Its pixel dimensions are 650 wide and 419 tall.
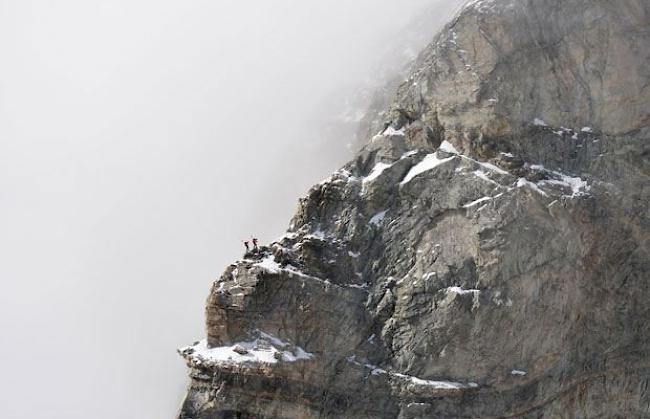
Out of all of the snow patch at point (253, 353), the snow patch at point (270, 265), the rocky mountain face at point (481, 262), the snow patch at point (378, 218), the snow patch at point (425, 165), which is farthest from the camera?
the snow patch at point (378, 218)

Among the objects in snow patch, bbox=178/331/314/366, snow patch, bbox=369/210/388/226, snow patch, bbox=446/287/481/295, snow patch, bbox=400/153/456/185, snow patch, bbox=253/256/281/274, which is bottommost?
snow patch, bbox=178/331/314/366

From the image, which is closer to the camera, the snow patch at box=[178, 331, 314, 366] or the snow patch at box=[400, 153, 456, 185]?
the snow patch at box=[178, 331, 314, 366]

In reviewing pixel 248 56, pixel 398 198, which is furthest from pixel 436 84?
pixel 248 56

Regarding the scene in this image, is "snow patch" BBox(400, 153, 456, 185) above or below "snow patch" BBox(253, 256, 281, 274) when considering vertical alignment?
above

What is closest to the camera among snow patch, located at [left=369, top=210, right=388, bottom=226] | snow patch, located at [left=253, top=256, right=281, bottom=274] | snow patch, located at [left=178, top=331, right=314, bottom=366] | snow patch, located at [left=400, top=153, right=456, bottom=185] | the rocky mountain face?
the rocky mountain face

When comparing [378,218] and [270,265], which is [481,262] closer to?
[378,218]

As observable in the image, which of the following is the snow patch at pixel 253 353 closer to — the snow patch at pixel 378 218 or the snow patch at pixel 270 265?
the snow patch at pixel 270 265

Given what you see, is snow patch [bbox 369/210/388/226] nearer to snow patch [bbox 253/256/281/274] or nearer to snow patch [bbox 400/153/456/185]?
snow patch [bbox 400/153/456/185]

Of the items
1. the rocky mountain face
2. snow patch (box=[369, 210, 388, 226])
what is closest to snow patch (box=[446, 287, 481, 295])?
the rocky mountain face

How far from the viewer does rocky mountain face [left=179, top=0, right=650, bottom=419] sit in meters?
35.5

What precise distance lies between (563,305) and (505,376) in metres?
5.25

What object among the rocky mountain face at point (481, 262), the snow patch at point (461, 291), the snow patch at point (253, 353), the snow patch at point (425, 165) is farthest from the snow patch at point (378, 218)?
the snow patch at point (253, 353)

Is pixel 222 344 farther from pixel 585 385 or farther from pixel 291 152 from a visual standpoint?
pixel 291 152

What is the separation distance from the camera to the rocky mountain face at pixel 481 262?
3547cm
